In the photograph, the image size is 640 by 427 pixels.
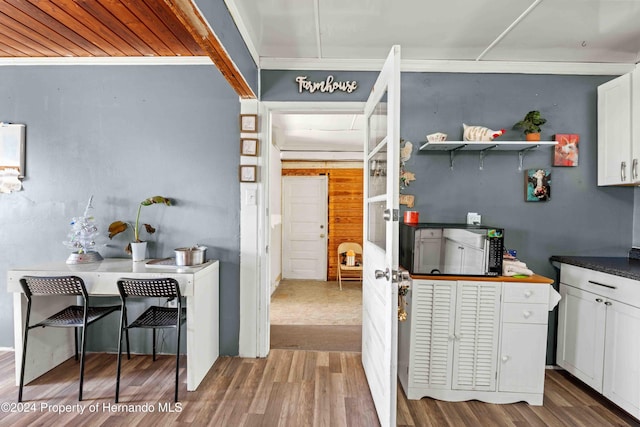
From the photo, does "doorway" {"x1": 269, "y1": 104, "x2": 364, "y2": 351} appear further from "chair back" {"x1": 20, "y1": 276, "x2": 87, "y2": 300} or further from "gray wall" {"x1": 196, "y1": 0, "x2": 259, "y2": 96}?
"chair back" {"x1": 20, "y1": 276, "x2": 87, "y2": 300}

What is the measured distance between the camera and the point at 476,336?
2.06m

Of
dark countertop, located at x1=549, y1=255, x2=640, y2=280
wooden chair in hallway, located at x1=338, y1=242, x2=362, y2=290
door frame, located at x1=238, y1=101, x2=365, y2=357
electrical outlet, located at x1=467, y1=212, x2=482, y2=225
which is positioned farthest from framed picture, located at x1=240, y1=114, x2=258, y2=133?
wooden chair in hallway, located at x1=338, y1=242, x2=362, y2=290

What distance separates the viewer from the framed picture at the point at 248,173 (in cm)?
254

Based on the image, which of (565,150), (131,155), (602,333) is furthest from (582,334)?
(131,155)

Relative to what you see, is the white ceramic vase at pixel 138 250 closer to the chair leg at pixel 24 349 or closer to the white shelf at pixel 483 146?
the chair leg at pixel 24 349

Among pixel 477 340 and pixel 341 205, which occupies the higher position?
pixel 341 205

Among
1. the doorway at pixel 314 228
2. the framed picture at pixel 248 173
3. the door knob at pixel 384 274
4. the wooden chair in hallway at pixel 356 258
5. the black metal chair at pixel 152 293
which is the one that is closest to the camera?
the door knob at pixel 384 274

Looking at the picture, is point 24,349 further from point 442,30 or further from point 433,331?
point 442,30

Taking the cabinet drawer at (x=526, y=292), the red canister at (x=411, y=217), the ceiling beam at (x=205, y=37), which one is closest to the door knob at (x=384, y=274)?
the red canister at (x=411, y=217)

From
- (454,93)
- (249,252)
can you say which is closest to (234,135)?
(249,252)

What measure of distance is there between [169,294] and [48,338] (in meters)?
1.19

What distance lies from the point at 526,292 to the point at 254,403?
194 centimetres

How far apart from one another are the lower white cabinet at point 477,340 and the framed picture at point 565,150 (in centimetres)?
112

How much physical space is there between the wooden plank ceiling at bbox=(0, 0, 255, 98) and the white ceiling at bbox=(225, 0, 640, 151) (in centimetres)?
35
